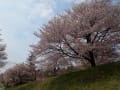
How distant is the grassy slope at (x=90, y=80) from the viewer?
2183 centimetres

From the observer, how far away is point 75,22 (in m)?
27.6

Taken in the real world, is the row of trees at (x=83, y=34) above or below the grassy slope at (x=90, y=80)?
above

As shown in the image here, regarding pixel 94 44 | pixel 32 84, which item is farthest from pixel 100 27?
pixel 32 84

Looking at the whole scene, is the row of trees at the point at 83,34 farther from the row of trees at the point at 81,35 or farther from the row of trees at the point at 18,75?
the row of trees at the point at 18,75

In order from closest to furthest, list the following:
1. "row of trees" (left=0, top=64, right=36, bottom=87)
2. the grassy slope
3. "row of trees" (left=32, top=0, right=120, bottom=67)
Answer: the grassy slope → "row of trees" (left=32, top=0, right=120, bottom=67) → "row of trees" (left=0, top=64, right=36, bottom=87)

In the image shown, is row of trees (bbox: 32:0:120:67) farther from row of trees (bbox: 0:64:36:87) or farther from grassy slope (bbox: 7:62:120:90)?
row of trees (bbox: 0:64:36:87)

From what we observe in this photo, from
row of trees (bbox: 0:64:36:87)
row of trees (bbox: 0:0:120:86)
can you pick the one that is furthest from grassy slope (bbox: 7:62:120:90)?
row of trees (bbox: 0:64:36:87)

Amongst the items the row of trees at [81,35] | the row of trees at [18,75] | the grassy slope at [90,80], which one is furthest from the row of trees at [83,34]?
the row of trees at [18,75]

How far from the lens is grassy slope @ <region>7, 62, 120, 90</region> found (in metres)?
21.8

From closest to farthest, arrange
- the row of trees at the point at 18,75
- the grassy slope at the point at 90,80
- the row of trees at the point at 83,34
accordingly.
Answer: the grassy slope at the point at 90,80 < the row of trees at the point at 83,34 < the row of trees at the point at 18,75

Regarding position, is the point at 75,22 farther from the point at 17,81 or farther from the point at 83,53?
the point at 17,81

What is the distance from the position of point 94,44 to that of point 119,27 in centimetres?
320

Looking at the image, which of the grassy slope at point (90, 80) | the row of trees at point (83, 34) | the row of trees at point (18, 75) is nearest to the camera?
the grassy slope at point (90, 80)

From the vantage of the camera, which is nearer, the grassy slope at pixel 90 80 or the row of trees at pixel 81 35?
the grassy slope at pixel 90 80
